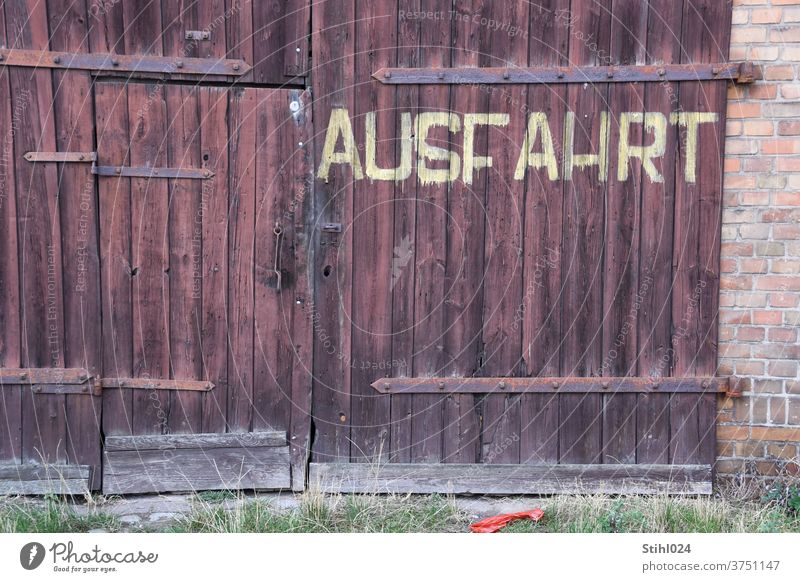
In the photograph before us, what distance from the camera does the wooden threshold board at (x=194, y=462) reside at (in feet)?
15.2

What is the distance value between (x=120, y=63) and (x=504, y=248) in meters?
2.11

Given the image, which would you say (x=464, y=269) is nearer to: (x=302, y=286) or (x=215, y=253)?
(x=302, y=286)

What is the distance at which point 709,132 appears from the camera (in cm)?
452

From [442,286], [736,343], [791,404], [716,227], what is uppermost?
[716,227]

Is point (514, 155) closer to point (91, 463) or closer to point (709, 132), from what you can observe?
point (709, 132)

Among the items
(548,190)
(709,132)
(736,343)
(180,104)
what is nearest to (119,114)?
(180,104)

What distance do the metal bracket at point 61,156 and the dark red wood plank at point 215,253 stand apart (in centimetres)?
54

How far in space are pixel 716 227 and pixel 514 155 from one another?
108 centimetres

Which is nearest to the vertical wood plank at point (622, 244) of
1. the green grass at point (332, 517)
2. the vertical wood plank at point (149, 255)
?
the green grass at point (332, 517)

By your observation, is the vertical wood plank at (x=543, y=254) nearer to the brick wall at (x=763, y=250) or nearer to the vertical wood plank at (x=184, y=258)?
the brick wall at (x=763, y=250)

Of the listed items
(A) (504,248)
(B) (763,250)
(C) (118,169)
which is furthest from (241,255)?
(B) (763,250)

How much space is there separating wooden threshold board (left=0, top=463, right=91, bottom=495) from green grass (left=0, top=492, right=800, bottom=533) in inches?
3.5

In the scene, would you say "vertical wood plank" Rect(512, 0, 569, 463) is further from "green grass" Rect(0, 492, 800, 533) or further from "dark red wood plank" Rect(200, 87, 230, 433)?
"dark red wood plank" Rect(200, 87, 230, 433)

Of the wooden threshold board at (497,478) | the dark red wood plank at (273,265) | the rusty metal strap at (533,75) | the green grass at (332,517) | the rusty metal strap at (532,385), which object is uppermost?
the rusty metal strap at (533,75)
